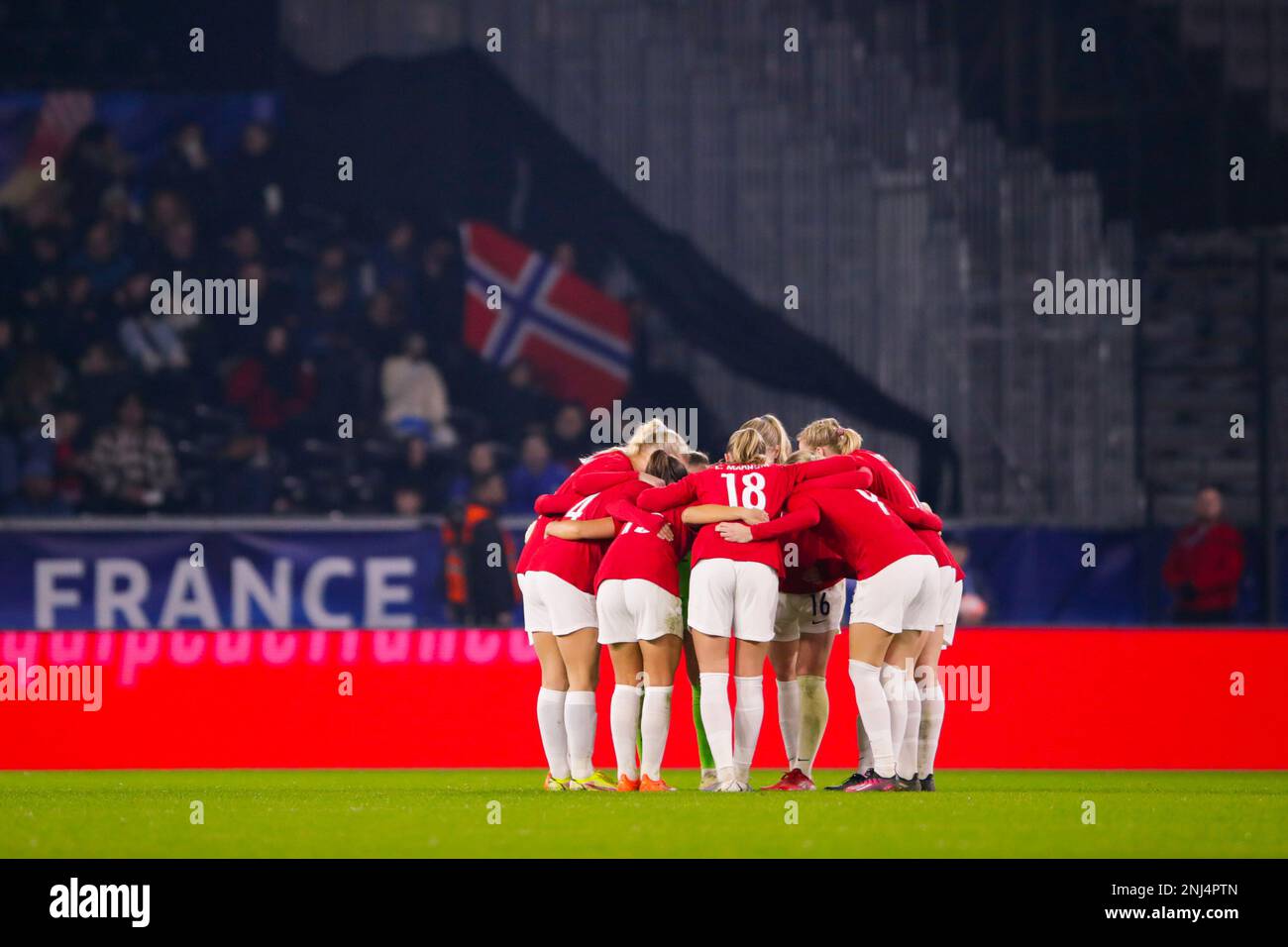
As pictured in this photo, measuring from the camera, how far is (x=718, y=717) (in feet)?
35.3

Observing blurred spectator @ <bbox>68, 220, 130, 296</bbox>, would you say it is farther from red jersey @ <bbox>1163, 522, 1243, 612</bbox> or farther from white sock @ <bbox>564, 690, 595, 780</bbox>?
white sock @ <bbox>564, 690, 595, 780</bbox>

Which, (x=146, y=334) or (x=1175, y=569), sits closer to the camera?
(x=1175, y=569)

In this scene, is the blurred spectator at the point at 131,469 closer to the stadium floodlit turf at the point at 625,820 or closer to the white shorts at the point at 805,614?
the stadium floodlit turf at the point at 625,820

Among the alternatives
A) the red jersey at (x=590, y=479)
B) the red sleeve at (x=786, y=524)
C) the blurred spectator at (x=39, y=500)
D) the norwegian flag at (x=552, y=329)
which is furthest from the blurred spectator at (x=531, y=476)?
the red sleeve at (x=786, y=524)

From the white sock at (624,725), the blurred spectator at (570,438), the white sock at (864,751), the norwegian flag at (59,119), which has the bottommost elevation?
the white sock at (864,751)

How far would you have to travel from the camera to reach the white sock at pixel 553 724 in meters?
11.3

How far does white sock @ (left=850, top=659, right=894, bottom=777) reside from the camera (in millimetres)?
10664

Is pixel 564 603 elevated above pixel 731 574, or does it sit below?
below

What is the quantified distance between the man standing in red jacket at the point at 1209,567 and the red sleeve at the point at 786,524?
8433mm

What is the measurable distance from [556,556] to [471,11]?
12774mm

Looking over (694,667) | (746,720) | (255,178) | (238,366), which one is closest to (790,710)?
(746,720)

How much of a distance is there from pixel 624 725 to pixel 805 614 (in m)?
1.20

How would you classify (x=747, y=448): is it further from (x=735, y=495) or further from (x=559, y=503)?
(x=559, y=503)
